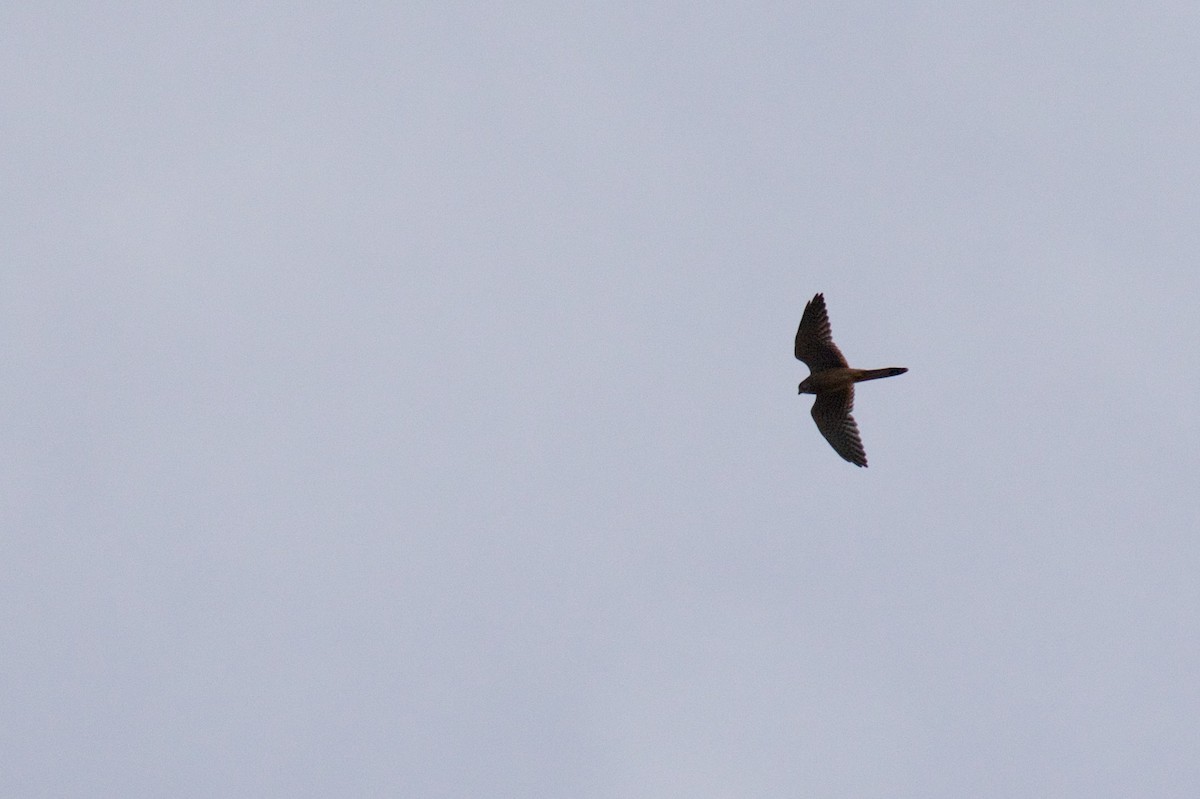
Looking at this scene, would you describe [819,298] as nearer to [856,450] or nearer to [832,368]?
[832,368]

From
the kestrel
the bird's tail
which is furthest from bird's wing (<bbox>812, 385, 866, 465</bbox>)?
the bird's tail

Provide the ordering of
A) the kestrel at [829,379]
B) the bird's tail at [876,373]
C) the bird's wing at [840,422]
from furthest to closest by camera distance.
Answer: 1. the bird's wing at [840,422]
2. the kestrel at [829,379]
3. the bird's tail at [876,373]

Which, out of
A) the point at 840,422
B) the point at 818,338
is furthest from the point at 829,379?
the point at 840,422

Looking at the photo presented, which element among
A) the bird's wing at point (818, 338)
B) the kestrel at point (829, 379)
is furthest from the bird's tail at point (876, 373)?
the bird's wing at point (818, 338)

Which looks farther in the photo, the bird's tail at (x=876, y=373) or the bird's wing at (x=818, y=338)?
the bird's wing at (x=818, y=338)

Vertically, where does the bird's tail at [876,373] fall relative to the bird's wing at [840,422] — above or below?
above

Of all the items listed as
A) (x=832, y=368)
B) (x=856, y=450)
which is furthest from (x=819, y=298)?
(x=856, y=450)

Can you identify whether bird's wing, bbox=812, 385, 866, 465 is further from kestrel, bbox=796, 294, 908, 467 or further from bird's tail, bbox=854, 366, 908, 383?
bird's tail, bbox=854, 366, 908, 383

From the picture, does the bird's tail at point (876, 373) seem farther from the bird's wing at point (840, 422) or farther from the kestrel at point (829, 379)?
the bird's wing at point (840, 422)
